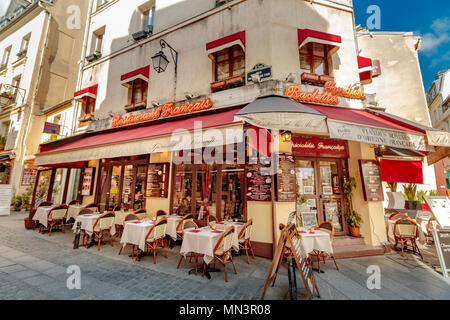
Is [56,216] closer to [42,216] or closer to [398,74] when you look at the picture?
[42,216]

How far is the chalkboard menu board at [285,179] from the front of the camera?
17.9 ft

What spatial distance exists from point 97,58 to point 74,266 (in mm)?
11270

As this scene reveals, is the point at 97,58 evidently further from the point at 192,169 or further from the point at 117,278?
the point at 117,278

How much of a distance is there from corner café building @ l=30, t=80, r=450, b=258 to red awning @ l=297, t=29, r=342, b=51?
147cm

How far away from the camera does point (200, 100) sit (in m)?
7.10

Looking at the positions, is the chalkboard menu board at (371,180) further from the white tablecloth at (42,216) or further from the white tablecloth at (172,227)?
the white tablecloth at (42,216)

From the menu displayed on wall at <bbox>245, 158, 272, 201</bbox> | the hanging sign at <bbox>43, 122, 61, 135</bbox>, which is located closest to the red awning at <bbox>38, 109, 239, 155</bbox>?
the menu displayed on wall at <bbox>245, 158, 272, 201</bbox>

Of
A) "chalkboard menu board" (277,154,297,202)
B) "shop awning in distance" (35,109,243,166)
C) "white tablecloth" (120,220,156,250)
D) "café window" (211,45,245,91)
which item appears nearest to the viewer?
"shop awning in distance" (35,109,243,166)

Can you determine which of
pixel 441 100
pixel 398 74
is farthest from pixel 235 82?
pixel 441 100

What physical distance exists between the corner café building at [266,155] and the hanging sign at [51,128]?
422cm

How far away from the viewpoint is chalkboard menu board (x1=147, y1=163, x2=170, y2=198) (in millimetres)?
7453

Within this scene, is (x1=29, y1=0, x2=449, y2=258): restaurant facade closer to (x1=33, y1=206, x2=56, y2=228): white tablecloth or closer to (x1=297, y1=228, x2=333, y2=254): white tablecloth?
(x1=297, y1=228, x2=333, y2=254): white tablecloth

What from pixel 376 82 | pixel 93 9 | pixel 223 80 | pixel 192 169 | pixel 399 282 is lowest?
pixel 399 282

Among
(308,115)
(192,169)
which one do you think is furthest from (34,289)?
(308,115)
